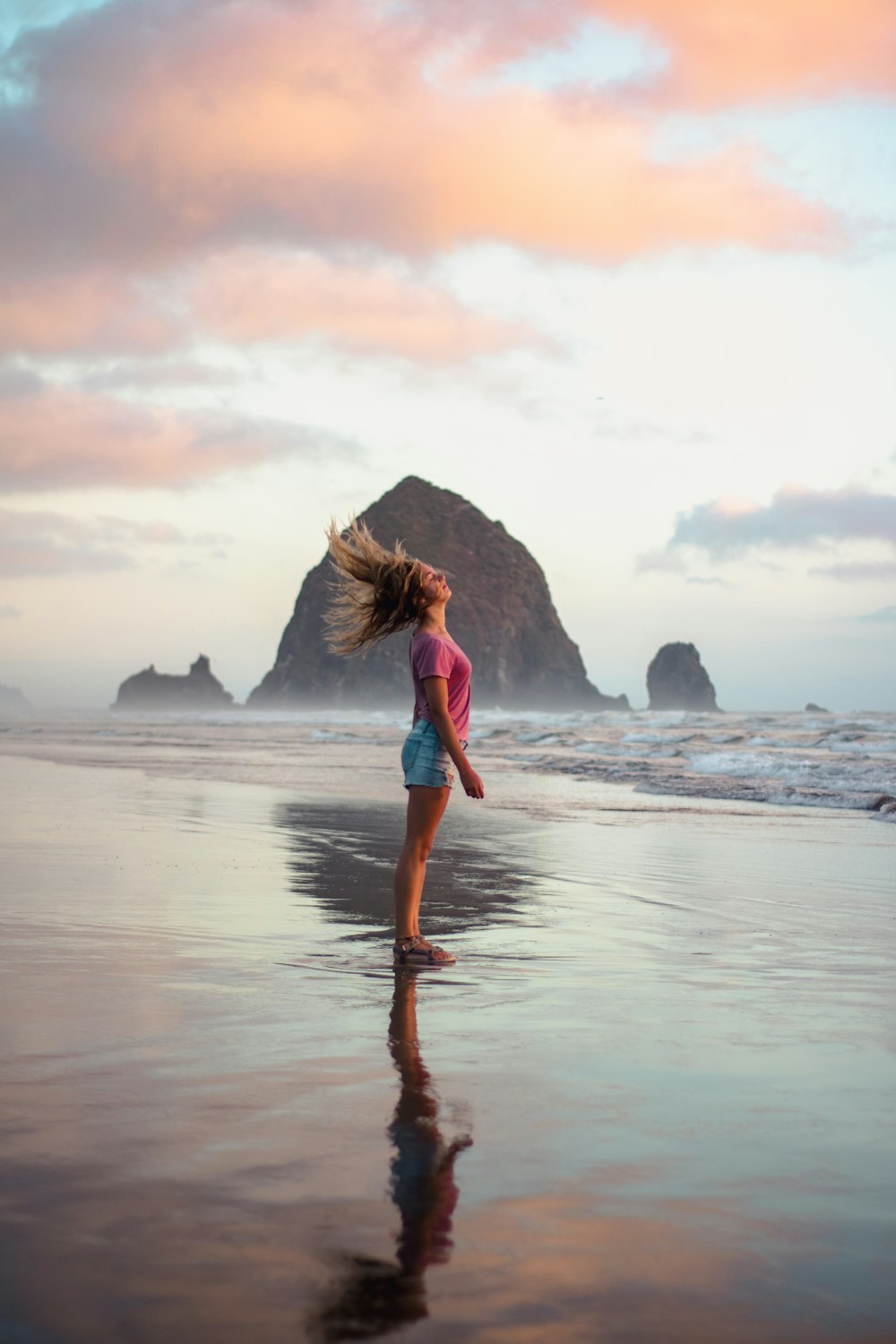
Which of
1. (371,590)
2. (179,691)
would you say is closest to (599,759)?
(371,590)

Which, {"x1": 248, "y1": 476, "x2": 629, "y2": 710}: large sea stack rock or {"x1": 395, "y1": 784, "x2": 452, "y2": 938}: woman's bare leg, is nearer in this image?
{"x1": 395, "y1": 784, "x2": 452, "y2": 938}: woman's bare leg

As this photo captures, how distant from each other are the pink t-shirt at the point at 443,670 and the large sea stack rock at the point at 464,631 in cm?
13075

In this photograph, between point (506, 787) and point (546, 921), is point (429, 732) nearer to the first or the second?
point (546, 921)

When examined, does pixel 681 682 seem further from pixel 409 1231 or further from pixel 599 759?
pixel 409 1231

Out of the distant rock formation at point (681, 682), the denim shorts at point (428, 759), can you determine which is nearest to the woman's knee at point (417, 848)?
the denim shorts at point (428, 759)

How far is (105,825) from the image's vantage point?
1022 cm

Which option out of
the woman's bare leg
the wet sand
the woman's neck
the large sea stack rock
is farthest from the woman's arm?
the large sea stack rock

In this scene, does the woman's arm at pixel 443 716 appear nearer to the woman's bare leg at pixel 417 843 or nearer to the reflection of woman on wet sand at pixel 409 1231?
the woman's bare leg at pixel 417 843

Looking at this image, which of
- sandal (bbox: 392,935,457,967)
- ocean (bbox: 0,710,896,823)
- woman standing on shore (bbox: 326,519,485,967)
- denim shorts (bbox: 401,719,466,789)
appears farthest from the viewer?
ocean (bbox: 0,710,896,823)

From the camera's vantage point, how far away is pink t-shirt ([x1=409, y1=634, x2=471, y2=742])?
5.26 m

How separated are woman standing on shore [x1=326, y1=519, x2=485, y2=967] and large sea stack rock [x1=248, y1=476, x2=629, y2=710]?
428 feet

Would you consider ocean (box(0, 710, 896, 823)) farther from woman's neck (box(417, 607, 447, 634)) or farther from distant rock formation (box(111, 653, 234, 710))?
distant rock formation (box(111, 653, 234, 710))

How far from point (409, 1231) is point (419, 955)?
2.73 m

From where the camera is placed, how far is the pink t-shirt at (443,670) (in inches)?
207
